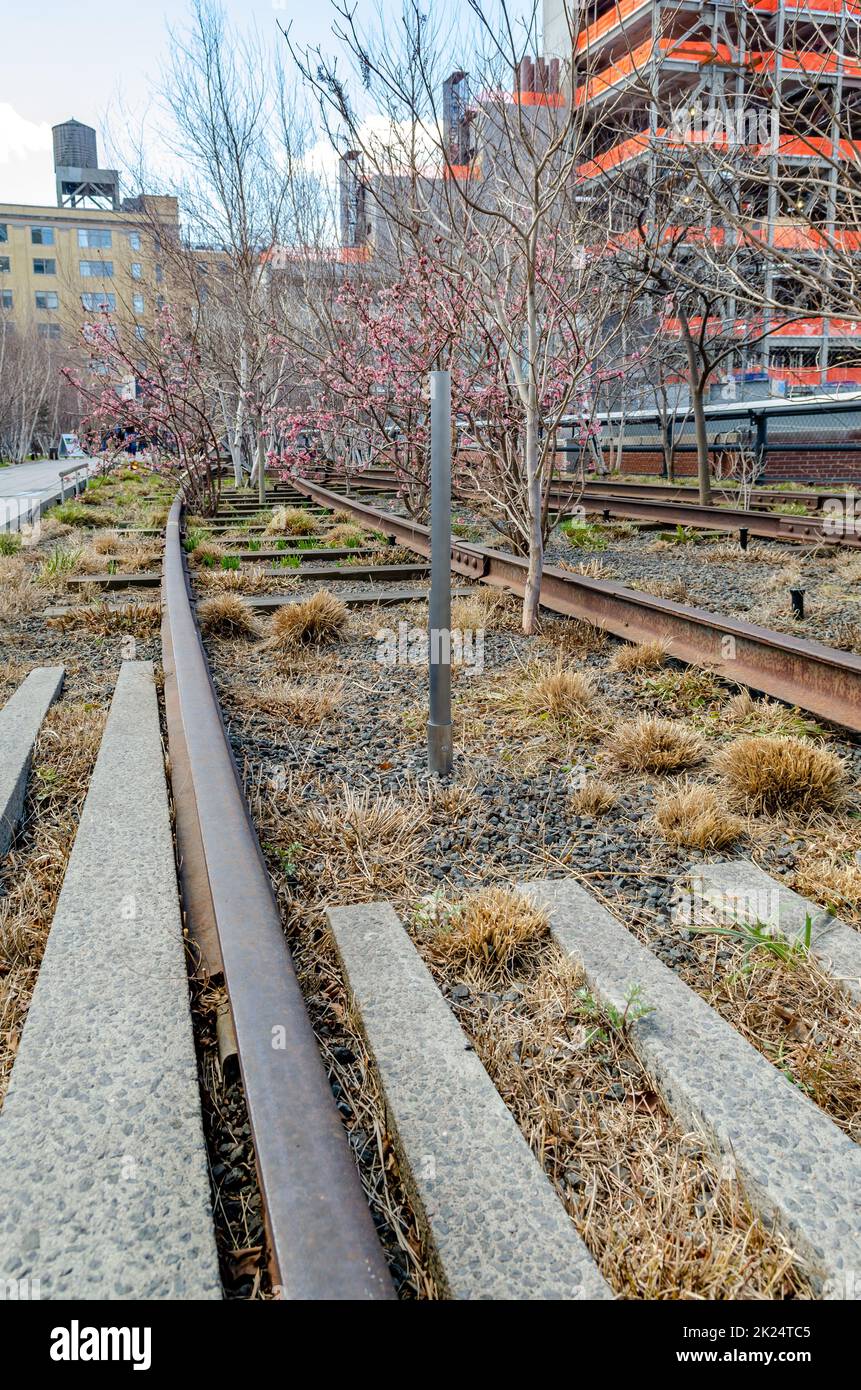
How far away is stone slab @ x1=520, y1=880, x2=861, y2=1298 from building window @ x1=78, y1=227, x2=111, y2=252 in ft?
333

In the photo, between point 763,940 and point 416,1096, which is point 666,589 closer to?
point 763,940

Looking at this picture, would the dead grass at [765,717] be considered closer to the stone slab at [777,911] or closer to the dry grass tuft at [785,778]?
the dry grass tuft at [785,778]

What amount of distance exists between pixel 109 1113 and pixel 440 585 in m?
2.05

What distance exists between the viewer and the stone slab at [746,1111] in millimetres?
1415

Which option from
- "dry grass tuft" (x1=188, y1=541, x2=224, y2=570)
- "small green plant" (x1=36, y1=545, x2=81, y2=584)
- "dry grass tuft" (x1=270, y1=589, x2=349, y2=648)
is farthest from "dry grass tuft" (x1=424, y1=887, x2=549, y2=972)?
"small green plant" (x1=36, y1=545, x2=81, y2=584)

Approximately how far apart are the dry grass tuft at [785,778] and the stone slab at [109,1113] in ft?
6.03

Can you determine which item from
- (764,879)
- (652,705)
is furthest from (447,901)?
(652,705)

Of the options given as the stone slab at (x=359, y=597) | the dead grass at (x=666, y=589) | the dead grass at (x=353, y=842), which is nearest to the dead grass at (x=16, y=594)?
the stone slab at (x=359, y=597)

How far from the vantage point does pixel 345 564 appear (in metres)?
7.75

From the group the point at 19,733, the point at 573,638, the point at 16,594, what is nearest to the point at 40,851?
the point at 19,733

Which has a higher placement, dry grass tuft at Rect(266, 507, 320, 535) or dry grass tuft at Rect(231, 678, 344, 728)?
dry grass tuft at Rect(266, 507, 320, 535)

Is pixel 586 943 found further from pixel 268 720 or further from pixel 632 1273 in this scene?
pixel 268 720

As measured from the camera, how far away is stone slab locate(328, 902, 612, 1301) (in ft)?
4.47

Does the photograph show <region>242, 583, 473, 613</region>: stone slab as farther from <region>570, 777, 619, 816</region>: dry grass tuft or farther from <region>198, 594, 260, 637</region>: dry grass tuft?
<region>570, 777, 619, 816</region>: dry grass tuft
